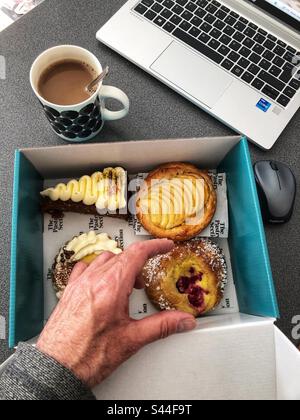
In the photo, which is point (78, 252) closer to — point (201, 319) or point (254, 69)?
point (201, 319)

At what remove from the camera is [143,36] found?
1.02 meters

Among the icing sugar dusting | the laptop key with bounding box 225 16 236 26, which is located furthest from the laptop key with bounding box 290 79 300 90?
the icing sugar dusting

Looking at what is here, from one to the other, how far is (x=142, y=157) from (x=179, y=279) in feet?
0.94

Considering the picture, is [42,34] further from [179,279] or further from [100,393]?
[100,393]

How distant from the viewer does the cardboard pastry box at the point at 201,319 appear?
0.66m

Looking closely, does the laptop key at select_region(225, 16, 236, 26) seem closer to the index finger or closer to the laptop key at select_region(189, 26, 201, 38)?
A: the laptop key at select_region(189, 26, 201, 38)

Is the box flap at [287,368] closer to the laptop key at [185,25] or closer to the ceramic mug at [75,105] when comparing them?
the ceramic mug at [75,105]

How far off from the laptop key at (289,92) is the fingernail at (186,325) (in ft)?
1.94

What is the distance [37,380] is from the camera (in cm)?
60

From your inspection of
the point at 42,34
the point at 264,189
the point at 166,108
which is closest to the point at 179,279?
the point at 264,189

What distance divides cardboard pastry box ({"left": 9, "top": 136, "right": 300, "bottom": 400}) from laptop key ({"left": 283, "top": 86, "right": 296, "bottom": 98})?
22 centimetres

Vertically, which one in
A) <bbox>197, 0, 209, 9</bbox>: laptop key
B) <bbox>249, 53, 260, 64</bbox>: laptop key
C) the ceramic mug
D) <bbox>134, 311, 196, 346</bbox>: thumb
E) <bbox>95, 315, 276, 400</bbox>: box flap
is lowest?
<bbox>95, 315, 276, 400</bbox>: box flap

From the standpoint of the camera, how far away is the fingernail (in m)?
0.67

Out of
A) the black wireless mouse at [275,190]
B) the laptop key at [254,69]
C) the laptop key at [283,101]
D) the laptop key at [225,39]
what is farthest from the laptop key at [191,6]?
the black wireless mouse at [275,190]
